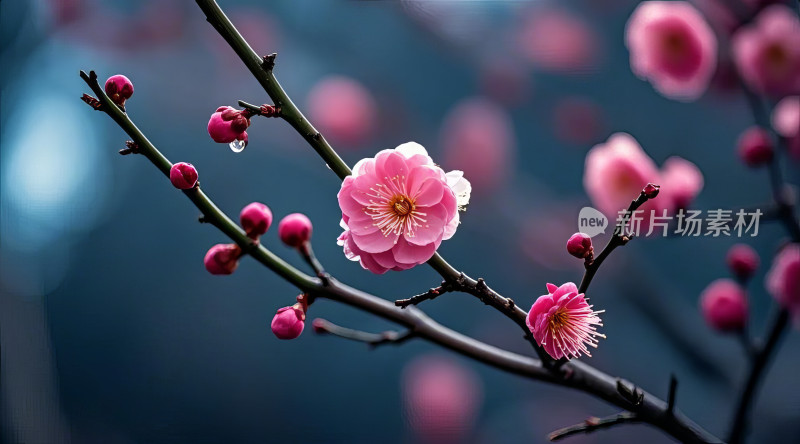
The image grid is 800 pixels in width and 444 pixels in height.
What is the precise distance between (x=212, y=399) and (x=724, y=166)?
3.52 feet

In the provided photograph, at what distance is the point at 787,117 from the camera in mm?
903

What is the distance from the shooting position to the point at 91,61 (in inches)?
41.2

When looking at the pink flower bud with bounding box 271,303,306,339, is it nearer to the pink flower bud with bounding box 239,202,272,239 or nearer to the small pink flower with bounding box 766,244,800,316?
the pink flower bud with bounding box 239,202,272,239

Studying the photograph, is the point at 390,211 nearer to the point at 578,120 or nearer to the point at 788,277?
the point at 788,277

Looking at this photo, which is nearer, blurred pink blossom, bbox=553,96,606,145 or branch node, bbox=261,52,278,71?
branch node, bbox=261,52,278,71

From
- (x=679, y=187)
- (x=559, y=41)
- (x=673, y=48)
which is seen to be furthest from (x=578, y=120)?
(x=679, y=187)

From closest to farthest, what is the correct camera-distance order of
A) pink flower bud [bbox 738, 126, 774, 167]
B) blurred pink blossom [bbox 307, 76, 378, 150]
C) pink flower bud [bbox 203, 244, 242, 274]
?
pink flower bud [bbox 203, 244, 242, 274]
pink flower bud [bbox 738, 126, 774, 167]
blurred pink blossom [bbox 307, 76, 378, 150]

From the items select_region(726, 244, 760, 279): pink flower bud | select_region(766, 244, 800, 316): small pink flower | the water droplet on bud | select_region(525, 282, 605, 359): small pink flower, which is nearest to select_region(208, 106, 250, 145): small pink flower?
the water droplet on bud

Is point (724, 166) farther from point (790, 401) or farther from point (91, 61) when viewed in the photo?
point (91, 61)

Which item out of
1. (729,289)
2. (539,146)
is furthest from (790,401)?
(539,146)

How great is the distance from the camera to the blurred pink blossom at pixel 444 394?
1.00 m

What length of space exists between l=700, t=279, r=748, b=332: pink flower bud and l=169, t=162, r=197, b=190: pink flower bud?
704mm

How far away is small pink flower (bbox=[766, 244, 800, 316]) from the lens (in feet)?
2.24

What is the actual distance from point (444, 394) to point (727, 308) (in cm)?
52
